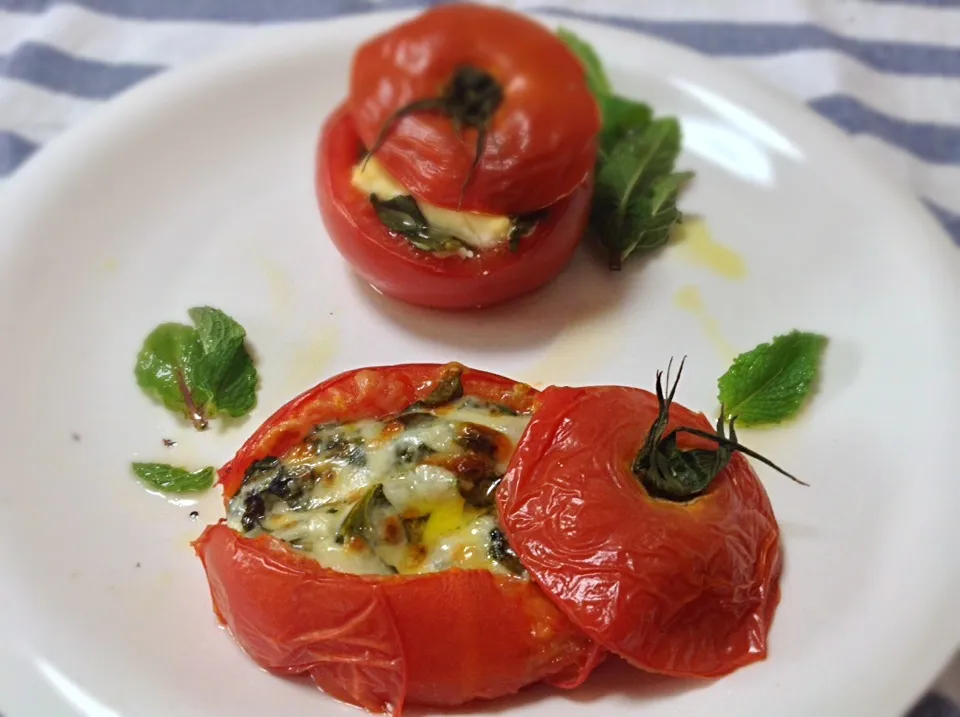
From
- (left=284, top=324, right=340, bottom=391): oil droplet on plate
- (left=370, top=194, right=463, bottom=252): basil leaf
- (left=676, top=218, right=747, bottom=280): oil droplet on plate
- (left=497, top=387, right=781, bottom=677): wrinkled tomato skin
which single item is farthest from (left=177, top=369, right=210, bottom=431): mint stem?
(left=676, top=218, right=747, bottom=280): oil droplet on plate

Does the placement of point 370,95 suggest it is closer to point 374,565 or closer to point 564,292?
point 564,292

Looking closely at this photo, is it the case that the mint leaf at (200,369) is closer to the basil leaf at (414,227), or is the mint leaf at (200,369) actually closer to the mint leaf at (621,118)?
the basil leaf at (414,227)

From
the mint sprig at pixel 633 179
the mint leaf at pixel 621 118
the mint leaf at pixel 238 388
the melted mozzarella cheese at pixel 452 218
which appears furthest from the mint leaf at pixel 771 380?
the mint leaf at pixel 238 388

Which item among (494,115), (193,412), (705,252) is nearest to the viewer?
(494,115)

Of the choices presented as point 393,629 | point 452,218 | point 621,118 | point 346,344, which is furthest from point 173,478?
point 621,118

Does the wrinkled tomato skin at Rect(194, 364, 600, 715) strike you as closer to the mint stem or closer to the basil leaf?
the mint stem

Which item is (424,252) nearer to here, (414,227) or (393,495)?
(414,227)
